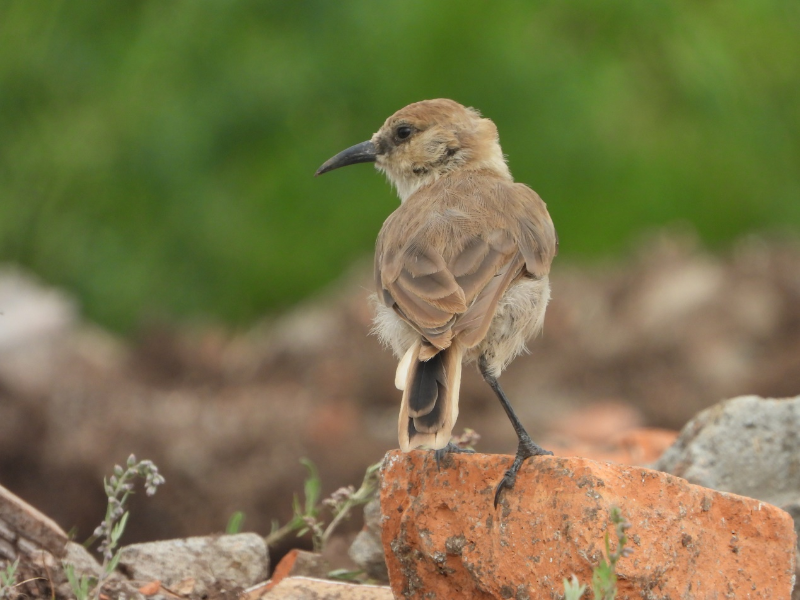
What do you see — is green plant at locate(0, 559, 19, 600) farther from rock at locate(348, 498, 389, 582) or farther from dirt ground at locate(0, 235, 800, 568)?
dirt ground at locate(0, 235, 800, 568)

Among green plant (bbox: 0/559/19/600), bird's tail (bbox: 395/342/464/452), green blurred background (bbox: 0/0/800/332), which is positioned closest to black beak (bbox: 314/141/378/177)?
bird's tail (bbox: 395/342/464/452)

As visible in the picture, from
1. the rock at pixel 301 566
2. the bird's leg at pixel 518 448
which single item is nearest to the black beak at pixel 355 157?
the bird's leg at pixel 518 448

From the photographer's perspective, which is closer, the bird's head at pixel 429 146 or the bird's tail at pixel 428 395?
the bird's tail at pixel 428 395

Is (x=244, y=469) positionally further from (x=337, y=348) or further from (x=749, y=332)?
(x=749, y=332)

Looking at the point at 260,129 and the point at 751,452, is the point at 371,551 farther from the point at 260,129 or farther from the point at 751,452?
the point at 260,129

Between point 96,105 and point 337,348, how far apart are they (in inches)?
188

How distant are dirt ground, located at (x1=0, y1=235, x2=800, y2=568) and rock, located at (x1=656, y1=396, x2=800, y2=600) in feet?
5.65

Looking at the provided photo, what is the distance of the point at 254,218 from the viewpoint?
13.4 metres

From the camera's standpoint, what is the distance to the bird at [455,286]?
12.9 ft

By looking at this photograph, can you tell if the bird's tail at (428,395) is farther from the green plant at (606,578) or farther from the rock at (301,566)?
the rock at (301,566)

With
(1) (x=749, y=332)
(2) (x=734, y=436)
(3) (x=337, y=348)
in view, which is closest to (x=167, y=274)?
(3) (x=337, y=348)

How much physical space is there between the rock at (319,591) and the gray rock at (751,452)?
134cm

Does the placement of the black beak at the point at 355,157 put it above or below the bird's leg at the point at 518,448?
above

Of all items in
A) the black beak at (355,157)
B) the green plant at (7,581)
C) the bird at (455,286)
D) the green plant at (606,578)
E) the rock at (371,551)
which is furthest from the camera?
the black beak at (355,157)
